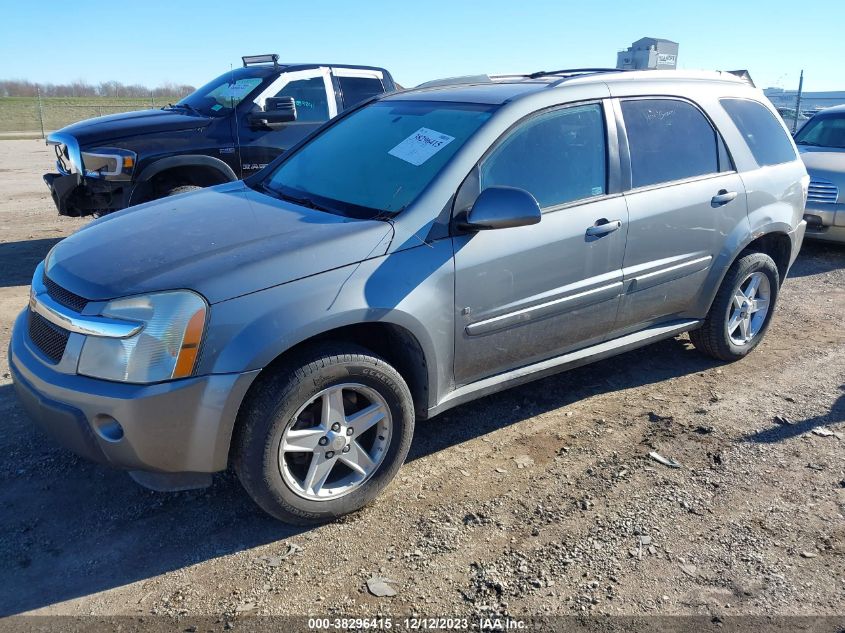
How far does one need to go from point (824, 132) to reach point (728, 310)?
600 cm

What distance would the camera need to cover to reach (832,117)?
9.18 meters

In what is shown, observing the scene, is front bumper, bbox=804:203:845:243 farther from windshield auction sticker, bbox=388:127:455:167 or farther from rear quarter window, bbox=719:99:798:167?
windshield auction sticker, bbox=388:127:455:167

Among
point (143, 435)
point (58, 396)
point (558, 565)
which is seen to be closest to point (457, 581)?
point (558, 565)

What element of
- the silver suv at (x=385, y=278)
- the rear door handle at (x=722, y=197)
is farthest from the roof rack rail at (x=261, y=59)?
the rear door handle at (x=722, y=197)

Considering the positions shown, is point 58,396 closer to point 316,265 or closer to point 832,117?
point 316,265

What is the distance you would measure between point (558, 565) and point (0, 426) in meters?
3.06

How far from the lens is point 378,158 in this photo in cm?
368

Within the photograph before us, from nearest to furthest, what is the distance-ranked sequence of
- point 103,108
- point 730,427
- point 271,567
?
point 271,567 < point 730,427 < point 103,108

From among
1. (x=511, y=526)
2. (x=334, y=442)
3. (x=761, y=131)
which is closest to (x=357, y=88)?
(x=761, y=131)

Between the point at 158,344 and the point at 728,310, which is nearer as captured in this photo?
the point at 158,344

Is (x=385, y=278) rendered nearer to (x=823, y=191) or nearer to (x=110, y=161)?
(x=110, y=161)

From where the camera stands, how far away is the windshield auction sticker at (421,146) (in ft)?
11.4

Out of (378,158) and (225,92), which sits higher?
(225,92)

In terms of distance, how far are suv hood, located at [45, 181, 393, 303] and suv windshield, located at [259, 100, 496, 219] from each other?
0.62ft
